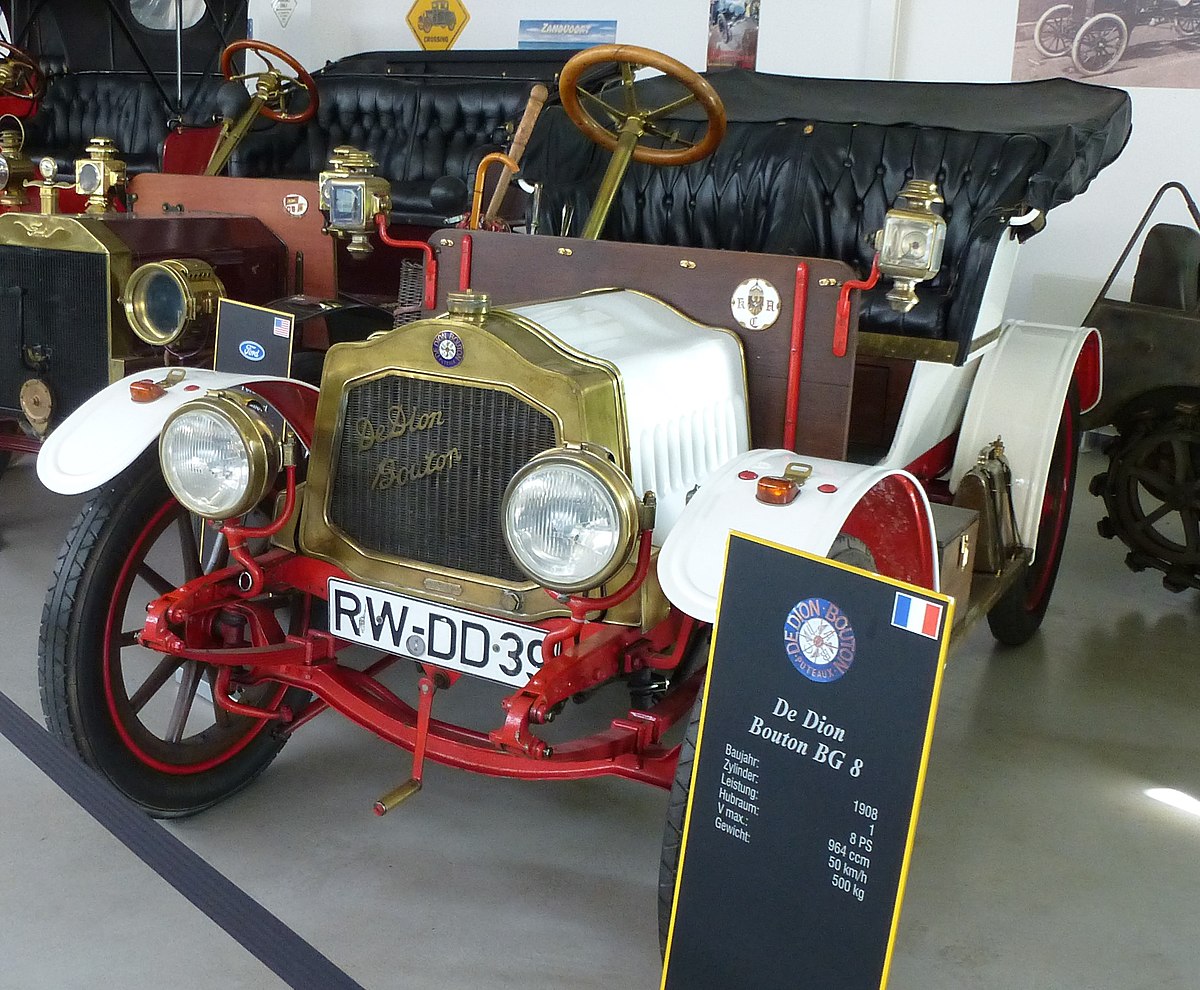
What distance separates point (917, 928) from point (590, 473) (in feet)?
3.74

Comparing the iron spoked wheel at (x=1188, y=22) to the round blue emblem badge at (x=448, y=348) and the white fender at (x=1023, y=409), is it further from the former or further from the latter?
the round blue emblem badge at (x=448, y=348)

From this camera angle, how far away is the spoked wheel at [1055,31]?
6.27 meters

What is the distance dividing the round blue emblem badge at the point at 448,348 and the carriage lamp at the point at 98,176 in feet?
7.88

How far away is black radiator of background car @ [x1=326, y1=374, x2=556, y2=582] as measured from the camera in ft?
6.80

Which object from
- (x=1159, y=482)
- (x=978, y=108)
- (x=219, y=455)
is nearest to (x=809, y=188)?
(x=978, y=108)

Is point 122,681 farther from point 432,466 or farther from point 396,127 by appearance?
point 396,127

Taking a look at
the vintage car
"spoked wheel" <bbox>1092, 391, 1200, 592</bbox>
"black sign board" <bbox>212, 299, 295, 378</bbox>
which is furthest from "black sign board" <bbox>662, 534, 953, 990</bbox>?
"spoked wheel" <bbox>1092, 391, 1200, 592</bbox>

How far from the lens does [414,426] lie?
2143mm

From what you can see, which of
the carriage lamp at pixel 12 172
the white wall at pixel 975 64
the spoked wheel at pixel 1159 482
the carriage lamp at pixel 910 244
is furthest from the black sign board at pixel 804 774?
the white wall at pixel 975 64

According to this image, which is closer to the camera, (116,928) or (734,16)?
(116,928)

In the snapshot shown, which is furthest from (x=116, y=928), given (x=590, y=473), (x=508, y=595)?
(x=590, y=473)

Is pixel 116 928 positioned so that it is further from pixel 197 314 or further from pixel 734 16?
pixel 734 16

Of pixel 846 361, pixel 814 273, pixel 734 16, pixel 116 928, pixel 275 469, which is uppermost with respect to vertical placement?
pixel 734 16

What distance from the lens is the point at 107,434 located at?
7.53 ft
